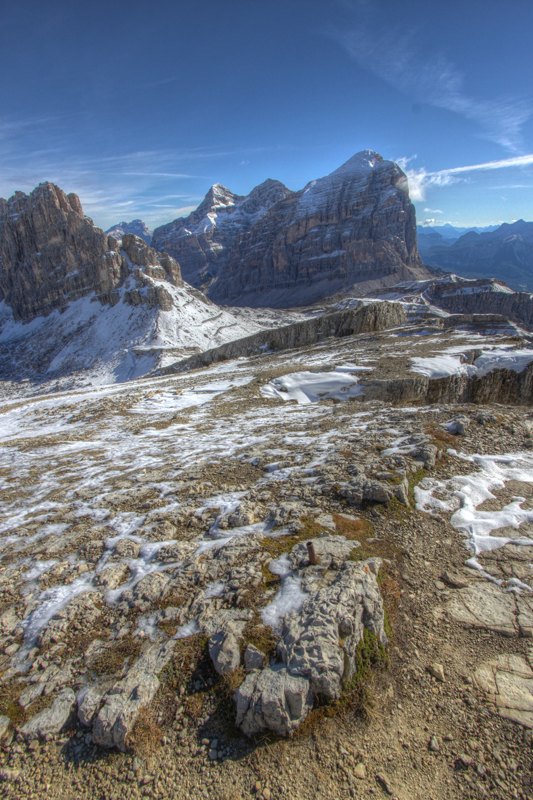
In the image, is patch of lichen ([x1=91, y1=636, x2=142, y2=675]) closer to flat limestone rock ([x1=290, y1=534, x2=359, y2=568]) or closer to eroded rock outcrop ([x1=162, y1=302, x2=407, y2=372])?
flat limestone rock ([x1=290, y1=534, x2=359, y2=568])

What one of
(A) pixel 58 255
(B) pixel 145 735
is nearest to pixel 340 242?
(A) pixel 58 255

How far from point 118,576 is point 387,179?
213m

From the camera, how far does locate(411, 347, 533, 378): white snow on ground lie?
45.3ft

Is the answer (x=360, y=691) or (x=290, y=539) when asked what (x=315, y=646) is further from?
(x=290, y=539)

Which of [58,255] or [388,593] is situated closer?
[388,593]

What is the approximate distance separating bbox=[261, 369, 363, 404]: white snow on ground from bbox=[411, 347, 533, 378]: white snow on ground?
2.97m

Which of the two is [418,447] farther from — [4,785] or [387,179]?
[387,179]

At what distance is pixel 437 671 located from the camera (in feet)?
10.9

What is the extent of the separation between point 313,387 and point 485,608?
1159cm

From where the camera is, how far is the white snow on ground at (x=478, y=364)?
544 inches

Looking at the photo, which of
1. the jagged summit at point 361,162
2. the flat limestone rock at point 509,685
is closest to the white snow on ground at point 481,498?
the flat limestone rock at point 509,685

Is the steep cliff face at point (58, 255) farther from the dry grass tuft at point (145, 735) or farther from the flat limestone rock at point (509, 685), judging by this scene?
the flat limestone rock at point (509, 685)

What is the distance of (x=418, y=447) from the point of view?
23.2ft

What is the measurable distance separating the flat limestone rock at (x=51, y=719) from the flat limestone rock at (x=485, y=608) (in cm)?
410
